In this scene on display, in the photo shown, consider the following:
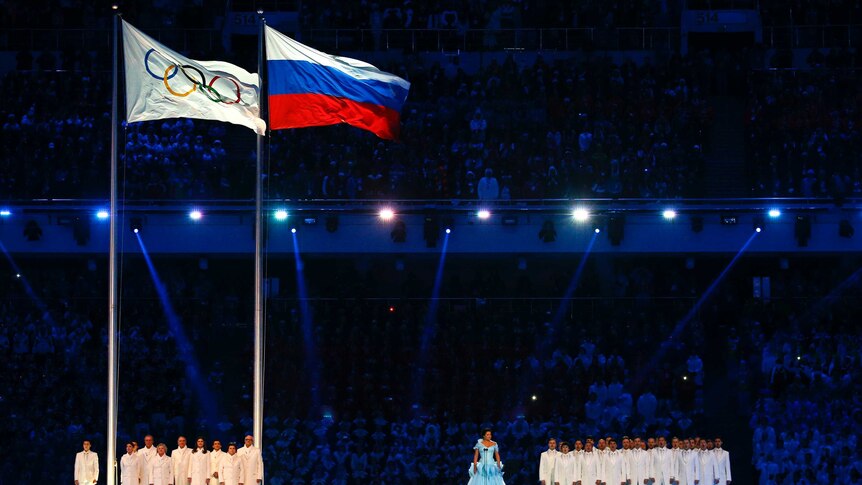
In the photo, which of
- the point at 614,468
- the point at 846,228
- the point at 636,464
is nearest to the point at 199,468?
the point at 614,468

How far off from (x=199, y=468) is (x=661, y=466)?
8.78 metres

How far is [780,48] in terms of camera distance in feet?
139

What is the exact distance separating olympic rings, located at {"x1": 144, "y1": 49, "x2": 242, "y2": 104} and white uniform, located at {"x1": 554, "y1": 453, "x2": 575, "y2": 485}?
9365mm

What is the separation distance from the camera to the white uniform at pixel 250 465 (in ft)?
82.5

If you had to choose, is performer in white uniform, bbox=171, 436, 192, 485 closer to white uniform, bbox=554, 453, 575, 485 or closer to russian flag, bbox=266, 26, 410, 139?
russian flag, bbox=266, 26, 410, 139

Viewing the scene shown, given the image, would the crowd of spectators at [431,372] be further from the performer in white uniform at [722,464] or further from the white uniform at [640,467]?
the white uniform at [640,467]

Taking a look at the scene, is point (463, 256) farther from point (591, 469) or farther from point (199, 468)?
point (199, 468)

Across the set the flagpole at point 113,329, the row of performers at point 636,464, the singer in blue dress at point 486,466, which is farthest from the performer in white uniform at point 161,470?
the row of performers at point 636,464

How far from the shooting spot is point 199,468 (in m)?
25.9

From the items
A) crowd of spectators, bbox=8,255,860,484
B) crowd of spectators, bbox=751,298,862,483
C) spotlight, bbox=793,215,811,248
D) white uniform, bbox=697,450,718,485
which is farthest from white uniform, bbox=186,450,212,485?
spotlight, bbox=793,215,811,248

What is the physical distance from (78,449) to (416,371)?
319 inches

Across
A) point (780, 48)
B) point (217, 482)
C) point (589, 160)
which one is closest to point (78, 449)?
point (217, 482)

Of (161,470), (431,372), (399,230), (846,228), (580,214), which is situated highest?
(580,214)

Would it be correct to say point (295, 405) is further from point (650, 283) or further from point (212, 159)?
point (650, 283)
